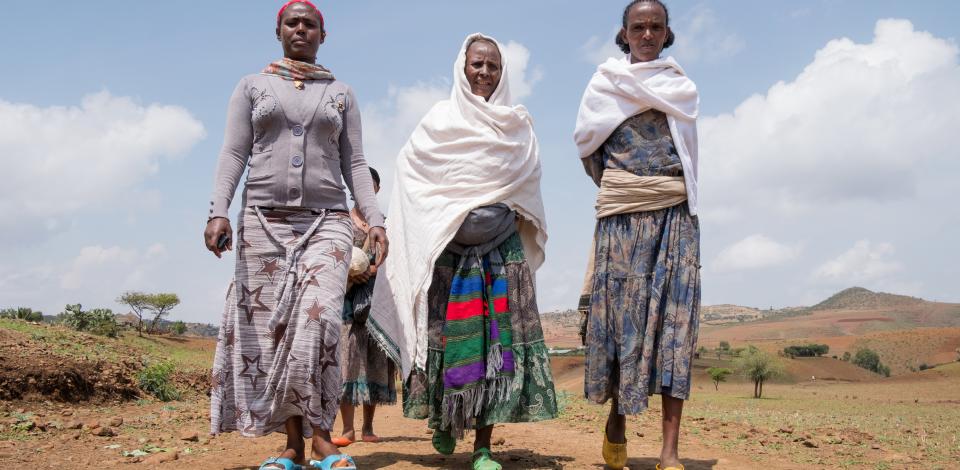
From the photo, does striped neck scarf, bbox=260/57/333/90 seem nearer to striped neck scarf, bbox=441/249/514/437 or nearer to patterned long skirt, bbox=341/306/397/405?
striped neck scarf, bbox=441/249/514/437

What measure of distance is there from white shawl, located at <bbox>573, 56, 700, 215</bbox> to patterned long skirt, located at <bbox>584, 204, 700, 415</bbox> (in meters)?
0.24

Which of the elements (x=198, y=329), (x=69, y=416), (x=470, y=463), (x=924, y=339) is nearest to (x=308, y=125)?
(x=470, y=463)

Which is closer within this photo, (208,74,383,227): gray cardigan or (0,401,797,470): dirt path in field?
(208,74,383,227): gray cardigan

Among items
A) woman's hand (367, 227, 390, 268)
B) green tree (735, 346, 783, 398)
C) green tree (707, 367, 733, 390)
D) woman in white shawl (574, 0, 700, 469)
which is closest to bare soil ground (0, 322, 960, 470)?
woman in white shawl (574, 0, 700, 469)

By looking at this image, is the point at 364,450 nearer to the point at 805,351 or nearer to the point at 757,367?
the point at 757,367

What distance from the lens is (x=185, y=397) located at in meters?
12.4

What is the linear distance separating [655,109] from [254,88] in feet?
7.67

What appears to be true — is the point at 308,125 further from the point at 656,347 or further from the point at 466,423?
the point at 656,347

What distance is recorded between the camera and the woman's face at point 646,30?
4.80 m

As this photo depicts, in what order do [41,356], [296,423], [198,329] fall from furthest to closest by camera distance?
1. [198,329]
2. [41,356]
3. [296,423]

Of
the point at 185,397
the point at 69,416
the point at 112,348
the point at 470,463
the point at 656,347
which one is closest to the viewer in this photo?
the point at 656,347

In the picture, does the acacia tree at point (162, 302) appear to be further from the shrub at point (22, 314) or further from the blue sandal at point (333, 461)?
the blue sandal at point (333, 461)

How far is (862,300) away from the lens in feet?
328

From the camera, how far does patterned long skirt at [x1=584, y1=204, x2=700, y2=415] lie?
4508 mm
